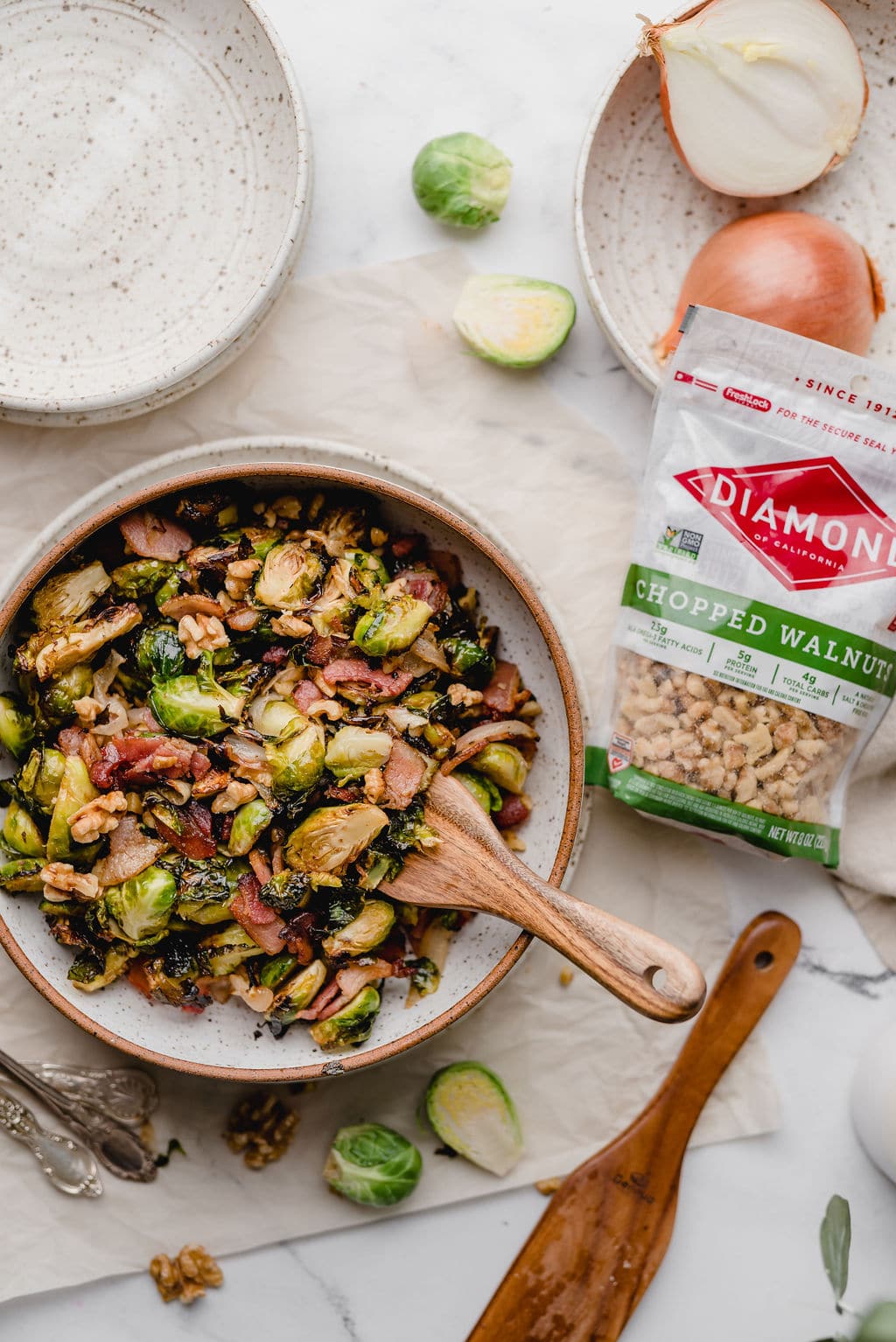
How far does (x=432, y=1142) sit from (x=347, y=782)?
0.96m

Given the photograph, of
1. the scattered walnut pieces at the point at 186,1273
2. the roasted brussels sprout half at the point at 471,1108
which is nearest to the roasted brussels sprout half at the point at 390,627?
the roasted brussels sprout half at the point at 471,1108

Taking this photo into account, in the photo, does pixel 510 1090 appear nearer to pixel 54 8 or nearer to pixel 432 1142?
pixel 432 1142

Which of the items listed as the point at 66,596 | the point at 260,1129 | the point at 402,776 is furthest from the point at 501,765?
the point at 260,1129

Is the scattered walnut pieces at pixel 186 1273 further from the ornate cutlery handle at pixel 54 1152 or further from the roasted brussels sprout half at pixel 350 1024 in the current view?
the roasted brussels sprout half at pixel 350 1024

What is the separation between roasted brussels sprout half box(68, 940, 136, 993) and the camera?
1931mm

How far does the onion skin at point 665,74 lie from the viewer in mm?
2033

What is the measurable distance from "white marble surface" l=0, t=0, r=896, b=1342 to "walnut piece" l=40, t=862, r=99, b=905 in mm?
916

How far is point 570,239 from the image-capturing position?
2299mm

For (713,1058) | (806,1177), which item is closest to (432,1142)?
(713,1058)

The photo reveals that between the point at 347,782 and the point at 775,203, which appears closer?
the point at 347,782

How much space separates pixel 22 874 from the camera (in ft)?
6.29

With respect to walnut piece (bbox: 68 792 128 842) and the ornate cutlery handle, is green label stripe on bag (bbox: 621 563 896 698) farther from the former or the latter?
the ornate cutlery handle

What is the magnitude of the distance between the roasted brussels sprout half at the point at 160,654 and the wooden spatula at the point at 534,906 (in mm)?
504

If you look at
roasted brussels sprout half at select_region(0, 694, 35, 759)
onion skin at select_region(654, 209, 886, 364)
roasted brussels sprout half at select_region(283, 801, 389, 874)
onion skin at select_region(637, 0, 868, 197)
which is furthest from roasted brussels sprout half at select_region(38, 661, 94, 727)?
onion skin at select_region(637, 0, 868, 197)
